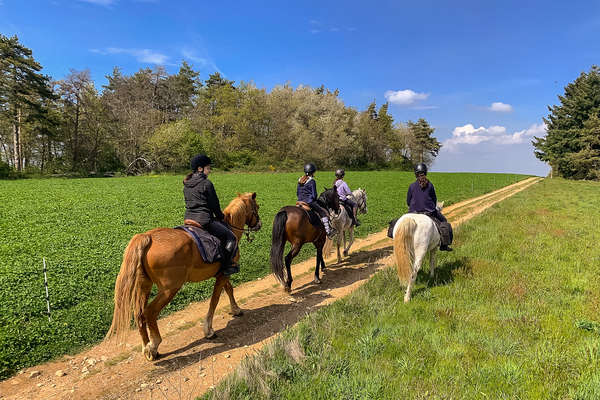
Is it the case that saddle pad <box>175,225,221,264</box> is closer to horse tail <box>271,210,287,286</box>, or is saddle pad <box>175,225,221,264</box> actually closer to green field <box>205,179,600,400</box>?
green field <box>205,179,600,400</box>

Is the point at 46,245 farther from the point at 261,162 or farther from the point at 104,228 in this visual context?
the point at 261,162

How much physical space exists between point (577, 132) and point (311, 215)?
7160 centimetres

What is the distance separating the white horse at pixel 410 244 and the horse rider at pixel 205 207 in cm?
366

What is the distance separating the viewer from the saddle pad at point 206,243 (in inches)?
215

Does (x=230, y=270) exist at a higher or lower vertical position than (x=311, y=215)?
lower

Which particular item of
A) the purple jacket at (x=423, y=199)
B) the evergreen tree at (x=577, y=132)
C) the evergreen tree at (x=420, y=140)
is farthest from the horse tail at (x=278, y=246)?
the evergreen tree at (x=420, y=140)

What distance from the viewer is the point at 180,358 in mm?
5246

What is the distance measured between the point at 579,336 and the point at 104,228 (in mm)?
15177

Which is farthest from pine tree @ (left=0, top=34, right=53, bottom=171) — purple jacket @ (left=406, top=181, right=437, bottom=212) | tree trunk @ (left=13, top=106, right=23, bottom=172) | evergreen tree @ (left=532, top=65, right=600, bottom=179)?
evergreen tree @ (left=532, top=65, right=600, bottom=179)

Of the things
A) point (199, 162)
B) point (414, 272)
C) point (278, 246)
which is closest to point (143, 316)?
point (199, 162)

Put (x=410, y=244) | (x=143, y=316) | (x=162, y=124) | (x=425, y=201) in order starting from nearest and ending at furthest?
1. (x=143, y=316)
2. (x=410, y=244)
3. (x=425, y=201)
4. (x=162, y=124)

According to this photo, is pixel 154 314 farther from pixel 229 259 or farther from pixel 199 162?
pixel 199 162

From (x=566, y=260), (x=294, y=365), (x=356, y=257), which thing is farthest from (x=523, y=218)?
(x=294, y=365)

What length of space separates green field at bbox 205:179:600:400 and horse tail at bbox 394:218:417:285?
530mm
